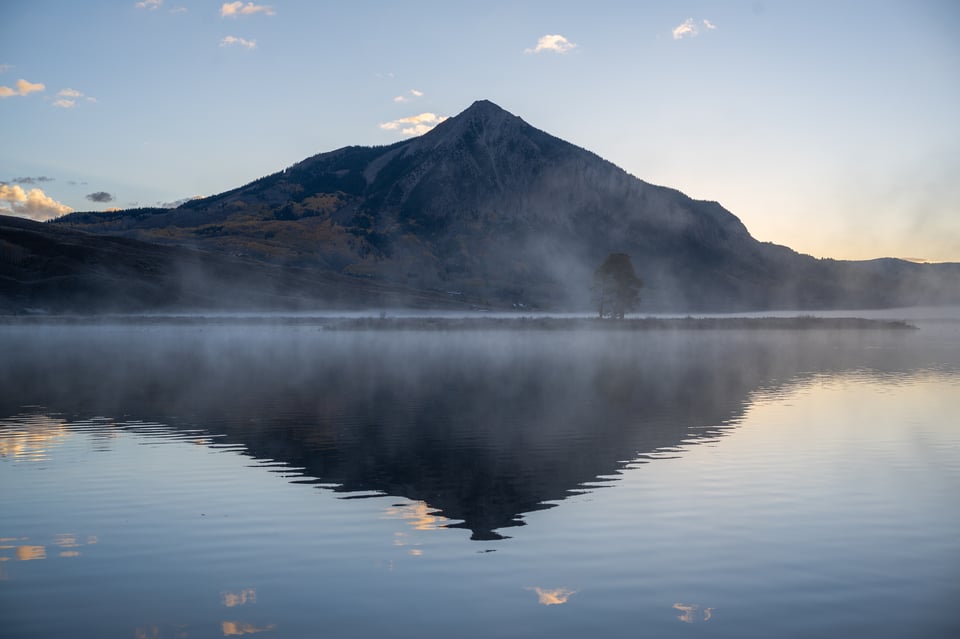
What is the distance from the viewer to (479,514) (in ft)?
82.8

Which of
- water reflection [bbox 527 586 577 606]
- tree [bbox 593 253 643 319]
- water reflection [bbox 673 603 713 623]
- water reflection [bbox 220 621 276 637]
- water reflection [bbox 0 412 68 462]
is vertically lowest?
water reflection [bbox 0 412 68 462]

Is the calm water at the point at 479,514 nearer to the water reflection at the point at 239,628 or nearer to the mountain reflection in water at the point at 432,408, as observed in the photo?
the water reflection at the point at 239,628

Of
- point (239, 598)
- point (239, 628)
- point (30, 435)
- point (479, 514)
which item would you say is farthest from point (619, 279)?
point (239, 628)

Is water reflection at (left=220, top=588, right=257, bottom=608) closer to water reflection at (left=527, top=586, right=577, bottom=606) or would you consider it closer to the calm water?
the calm water

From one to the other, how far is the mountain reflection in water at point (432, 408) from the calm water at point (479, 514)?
27 centimetres

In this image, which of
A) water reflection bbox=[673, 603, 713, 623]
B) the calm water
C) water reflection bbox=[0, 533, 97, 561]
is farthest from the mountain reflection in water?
water reflection bbox=[0, 533, 97, 561]

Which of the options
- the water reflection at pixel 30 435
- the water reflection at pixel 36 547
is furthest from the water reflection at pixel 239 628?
the water reflection at pixel 30 435

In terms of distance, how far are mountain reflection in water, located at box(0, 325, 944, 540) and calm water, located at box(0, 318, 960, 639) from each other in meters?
0.27

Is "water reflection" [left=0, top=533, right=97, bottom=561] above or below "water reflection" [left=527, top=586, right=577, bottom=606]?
below

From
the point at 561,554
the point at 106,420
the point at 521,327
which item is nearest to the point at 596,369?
the point at 106,420

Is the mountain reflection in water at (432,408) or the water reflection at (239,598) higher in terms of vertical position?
the mountain reflection in water at (432,408)

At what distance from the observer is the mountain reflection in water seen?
100 feet

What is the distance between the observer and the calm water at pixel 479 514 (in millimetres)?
17219

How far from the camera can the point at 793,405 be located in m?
51.9
